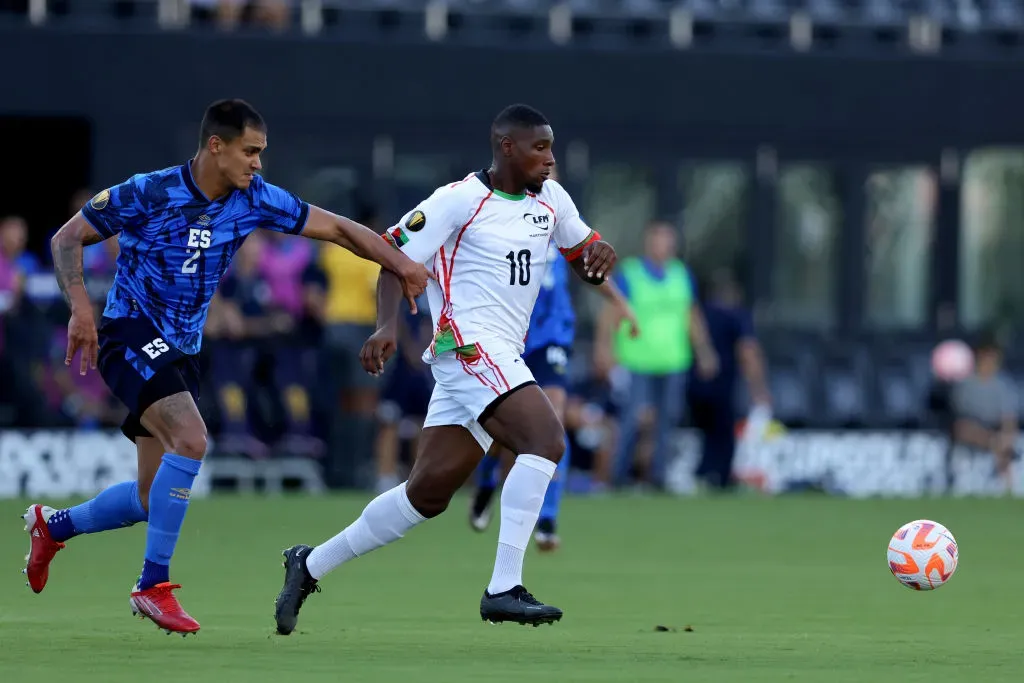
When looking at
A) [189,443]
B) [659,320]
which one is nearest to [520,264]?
[189,443]

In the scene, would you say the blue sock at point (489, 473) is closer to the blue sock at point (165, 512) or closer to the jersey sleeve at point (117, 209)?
the blue sock at point (165, 512)

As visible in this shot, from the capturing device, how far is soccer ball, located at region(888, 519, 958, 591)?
9531 mm

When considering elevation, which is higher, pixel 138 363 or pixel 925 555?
pixel 138 363

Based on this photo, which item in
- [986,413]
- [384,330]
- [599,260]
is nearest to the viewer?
[384,330]

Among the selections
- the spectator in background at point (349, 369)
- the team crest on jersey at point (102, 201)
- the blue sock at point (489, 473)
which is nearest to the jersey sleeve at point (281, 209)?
the team crest on jersey at point (102, 201)

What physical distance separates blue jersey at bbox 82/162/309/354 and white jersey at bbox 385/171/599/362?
530 mm

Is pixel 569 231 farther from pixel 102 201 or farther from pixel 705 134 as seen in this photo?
pixel 705 134

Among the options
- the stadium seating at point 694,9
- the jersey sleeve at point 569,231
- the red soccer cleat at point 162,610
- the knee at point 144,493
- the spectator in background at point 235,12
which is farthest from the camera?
the spectator in background at point 235,12

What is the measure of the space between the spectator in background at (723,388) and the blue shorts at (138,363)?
40.4 feet

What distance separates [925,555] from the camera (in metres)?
9.53

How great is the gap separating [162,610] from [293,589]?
53 cm

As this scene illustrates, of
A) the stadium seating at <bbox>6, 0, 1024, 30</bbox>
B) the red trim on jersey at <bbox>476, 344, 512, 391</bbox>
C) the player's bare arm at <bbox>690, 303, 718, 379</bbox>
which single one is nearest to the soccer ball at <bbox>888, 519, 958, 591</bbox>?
the red trim on jersey at <bbox>476, 344, 512, 391</bbox>

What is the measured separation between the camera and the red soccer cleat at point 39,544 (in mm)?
8992

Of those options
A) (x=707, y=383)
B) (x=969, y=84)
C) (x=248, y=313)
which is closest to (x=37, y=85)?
(x=248, y=313)
